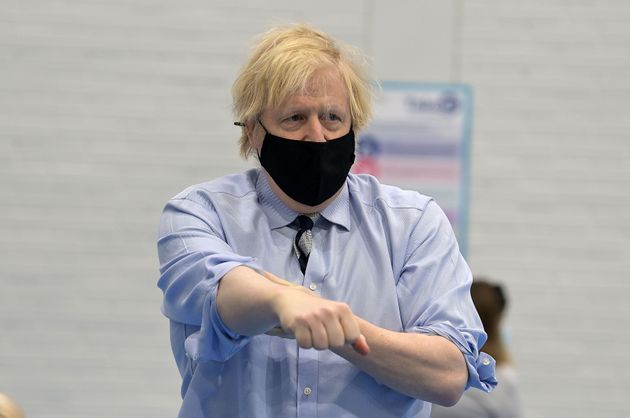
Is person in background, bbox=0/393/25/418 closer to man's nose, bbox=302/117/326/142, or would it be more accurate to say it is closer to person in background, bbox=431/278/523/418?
man's nose, bbox=302/117/326/142

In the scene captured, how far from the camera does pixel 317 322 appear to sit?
152 centimetres

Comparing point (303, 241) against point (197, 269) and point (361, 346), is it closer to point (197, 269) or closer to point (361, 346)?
point (197, 269)

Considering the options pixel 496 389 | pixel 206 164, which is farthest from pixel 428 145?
pixel 496 389

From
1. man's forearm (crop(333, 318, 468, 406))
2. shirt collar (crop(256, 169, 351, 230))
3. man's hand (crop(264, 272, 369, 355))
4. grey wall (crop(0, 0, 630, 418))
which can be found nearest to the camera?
man's hand (crop(264, 272, 369, 355))

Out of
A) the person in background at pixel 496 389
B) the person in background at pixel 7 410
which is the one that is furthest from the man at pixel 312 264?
the person in background at pixel 496 389

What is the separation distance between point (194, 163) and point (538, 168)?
169 cm

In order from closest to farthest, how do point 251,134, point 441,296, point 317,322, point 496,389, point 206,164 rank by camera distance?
point 317,322, point 441,296, point 251,134, point 496,389, point 206,164

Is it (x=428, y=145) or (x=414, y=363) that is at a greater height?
(x=414, y=363)

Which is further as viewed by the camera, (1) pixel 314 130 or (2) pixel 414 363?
(1) pixel 314 130

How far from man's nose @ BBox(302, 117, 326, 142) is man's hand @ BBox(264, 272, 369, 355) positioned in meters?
0.43

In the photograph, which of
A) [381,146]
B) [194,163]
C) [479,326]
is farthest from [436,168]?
[479,326]

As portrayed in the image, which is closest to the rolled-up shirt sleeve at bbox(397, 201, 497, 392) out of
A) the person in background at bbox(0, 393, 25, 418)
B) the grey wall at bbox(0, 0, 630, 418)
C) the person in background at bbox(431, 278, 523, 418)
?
the person in background at bbox(0, 393, 25, 418)

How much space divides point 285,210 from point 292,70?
28 cm

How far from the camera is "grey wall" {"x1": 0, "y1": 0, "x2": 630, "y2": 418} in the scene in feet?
16.3
